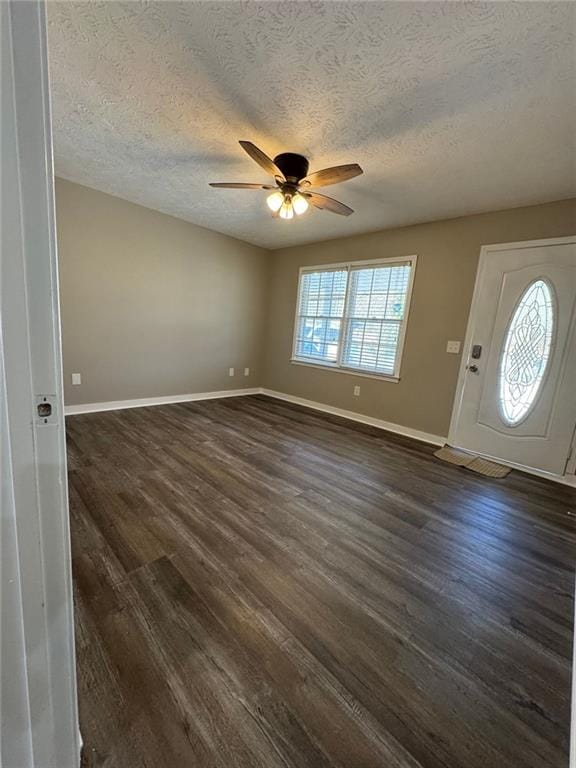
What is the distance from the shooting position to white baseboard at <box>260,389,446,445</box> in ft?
11.9

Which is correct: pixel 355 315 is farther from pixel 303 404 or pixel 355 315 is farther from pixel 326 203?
pixel 326 203

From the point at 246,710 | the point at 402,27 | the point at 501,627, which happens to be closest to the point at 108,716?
the point at 246,710

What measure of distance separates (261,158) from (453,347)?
2671mm

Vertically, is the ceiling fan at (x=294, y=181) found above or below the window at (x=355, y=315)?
above

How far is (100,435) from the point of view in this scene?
3025 millimetres

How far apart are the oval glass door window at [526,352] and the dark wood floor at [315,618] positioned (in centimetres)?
87

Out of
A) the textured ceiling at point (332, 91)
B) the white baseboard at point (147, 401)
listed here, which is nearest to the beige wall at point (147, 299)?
the white baseboard at point (147, 401)

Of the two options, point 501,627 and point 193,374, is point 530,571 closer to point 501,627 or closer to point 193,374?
point 501,627

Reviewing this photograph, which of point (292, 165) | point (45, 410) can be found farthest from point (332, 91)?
point (45, 410)

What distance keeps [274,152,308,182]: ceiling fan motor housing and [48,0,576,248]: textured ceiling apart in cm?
9

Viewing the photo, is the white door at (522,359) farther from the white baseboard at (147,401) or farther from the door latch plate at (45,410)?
the door latch plate at (45,410)

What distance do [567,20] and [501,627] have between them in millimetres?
2542

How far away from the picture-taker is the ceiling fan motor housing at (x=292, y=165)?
2.20 m

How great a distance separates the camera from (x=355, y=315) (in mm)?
4301
